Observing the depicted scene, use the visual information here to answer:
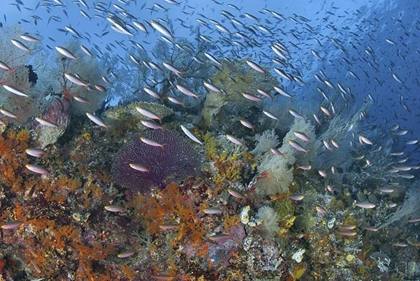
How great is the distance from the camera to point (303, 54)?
131ft

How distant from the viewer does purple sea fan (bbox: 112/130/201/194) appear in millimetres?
5746

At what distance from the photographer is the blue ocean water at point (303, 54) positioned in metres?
9.83

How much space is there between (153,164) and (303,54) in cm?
3831

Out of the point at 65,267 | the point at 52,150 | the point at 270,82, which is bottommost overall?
the point at 65,267

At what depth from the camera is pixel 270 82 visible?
26.3 ft

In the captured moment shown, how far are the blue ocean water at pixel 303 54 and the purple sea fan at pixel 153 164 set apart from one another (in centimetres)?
212

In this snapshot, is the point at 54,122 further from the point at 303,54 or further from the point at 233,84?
the point at 303,54

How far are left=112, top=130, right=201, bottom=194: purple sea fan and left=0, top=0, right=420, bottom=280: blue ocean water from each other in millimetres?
2125

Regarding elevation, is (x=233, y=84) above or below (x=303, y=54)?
above

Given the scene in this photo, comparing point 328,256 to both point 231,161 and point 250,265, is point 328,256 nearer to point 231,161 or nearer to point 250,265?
point 250,265

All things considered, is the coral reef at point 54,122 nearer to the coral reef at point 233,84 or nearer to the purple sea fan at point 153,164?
the purple sea fan at point 153,164

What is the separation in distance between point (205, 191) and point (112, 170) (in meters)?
1.80

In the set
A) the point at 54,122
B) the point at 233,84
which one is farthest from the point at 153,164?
the point at 233,84

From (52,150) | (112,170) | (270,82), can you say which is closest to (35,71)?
(52,150)
